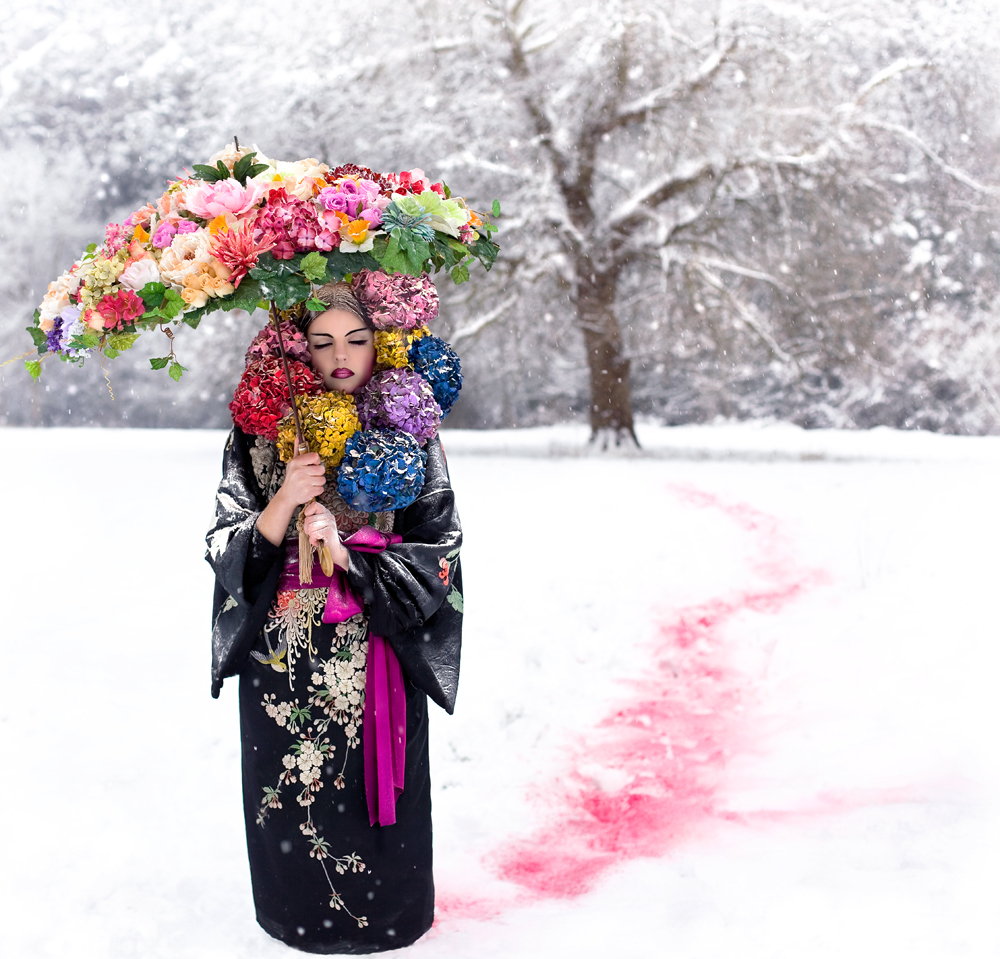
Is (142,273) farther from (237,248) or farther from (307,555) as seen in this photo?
(307,555)

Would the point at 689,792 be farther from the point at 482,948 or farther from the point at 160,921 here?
the point at 160,921

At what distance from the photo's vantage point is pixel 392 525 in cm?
359

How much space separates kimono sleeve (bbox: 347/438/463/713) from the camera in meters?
3.37

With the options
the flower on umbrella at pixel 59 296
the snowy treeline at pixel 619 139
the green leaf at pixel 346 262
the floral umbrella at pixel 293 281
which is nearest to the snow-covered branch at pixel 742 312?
the snowy treeline at pixel 619 139

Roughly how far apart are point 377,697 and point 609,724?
118 inches

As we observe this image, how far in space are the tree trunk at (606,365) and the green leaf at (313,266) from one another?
410 inches

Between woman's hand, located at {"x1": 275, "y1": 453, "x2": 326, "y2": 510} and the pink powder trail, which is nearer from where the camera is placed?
woman's hand, located at {"x1": 275, "y1": 453, "x2": 326, "y2": 510}

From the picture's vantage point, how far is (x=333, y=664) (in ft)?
11.3

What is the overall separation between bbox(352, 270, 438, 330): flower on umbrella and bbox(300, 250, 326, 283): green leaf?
0.34 metres

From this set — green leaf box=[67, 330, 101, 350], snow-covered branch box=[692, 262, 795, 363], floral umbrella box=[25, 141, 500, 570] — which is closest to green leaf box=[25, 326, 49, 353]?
floral umbrella box=[25, 141, 500, 570]

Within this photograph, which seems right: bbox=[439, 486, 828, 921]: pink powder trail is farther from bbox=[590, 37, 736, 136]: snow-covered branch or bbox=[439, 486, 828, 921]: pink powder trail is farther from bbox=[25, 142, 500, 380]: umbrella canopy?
bbox=[590, 37, 736, 136]: snow-covered branch

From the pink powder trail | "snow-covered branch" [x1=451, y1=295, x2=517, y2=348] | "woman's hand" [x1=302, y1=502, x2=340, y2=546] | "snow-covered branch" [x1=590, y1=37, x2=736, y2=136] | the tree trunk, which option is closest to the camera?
"woman's hand" [x1=302, y1=502, x2=340, y2=546]

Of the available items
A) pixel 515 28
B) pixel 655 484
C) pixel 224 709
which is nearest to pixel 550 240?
pixel 515 28

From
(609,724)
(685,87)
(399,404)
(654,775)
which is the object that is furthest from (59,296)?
(685,87)
